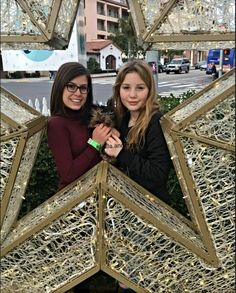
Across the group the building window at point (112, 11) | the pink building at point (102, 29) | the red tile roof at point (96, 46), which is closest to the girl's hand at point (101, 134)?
the pink building at point (102, 29)

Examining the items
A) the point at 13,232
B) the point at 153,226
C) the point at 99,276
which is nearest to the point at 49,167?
the point at 99,276

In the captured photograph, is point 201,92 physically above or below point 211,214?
above

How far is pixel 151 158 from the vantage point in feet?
5.55

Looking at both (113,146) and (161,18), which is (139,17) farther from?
(113,146)

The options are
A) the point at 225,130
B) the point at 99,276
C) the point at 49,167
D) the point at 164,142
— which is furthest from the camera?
the point at 49,167

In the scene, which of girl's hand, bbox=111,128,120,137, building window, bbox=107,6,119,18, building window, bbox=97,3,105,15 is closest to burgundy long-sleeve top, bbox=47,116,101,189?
girl's hand, bbox=111,128,120,137

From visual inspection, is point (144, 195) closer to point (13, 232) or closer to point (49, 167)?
point (13, 232)

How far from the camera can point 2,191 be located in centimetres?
158

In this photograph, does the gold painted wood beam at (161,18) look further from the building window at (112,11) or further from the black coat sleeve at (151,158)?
the building window at (112,11)

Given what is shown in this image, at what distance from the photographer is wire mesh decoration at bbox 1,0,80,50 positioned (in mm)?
1516

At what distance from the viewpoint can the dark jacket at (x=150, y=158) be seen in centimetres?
164

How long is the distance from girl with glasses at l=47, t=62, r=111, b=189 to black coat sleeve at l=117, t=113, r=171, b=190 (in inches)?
5.2

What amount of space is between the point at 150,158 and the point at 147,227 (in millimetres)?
297

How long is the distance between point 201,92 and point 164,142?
26cm
